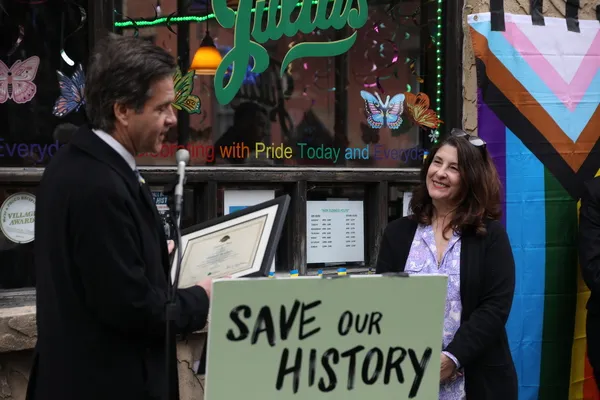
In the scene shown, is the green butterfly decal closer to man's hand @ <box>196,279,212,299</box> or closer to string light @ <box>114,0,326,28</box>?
string light @ <box>114,0,326,28</box>

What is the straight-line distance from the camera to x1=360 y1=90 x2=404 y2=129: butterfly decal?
5.14m

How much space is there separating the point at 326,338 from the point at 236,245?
1.29 feet

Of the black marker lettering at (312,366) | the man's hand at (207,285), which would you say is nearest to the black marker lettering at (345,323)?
the black marker lettering at (312,366)

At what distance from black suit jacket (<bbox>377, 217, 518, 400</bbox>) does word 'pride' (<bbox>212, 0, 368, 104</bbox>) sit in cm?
183

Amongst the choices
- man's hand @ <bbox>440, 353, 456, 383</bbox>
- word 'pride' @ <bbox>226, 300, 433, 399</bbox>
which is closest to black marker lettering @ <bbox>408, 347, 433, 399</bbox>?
word 'pride' @ <bbox>226, 300, 433, 399</bbox>

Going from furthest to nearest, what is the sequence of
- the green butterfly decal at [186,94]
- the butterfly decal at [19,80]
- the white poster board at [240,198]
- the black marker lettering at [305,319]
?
1. the white poster board at [240,198]
2. the green butterfly decal at [186,94]
3. the butterfly decal at [19,80]
4. the black marker lettering at [305,319]

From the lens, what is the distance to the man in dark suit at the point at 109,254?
2.27 metres

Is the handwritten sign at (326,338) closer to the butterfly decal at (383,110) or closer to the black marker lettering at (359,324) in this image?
the black marker lettering at (359,324)

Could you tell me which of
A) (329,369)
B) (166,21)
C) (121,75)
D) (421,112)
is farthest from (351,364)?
(421,112)

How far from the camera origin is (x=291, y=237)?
4992 mm

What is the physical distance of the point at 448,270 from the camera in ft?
11.2

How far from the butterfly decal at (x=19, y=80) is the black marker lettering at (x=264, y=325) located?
2.29 meters

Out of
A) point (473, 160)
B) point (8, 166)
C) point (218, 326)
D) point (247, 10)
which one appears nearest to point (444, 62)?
point (247, 10)

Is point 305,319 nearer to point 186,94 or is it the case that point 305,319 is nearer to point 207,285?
point 207,285
